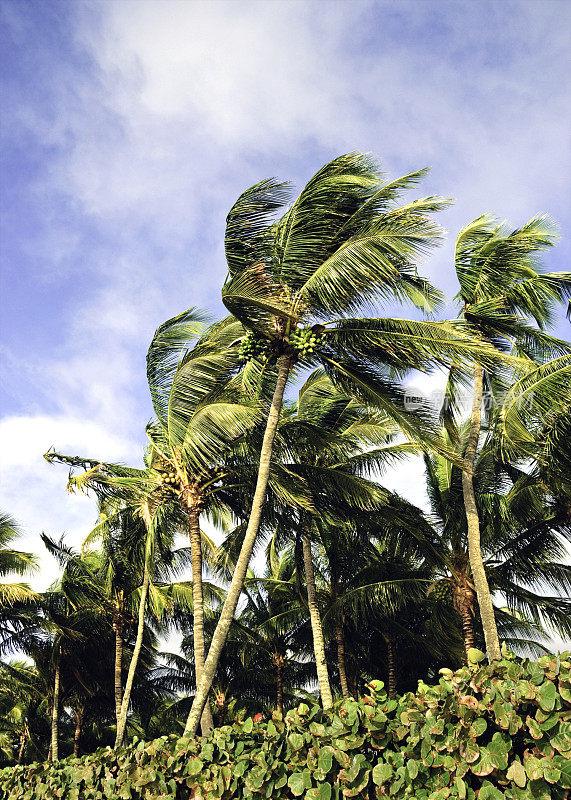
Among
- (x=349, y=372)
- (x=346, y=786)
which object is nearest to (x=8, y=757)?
(x=349, y=372)

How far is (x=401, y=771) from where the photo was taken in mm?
3699

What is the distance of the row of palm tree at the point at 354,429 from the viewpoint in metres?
8.91

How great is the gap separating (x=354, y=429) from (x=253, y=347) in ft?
15.6

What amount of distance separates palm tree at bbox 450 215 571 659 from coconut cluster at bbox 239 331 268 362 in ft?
12.0

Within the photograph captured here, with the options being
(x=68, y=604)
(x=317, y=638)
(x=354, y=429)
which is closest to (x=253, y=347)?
(x=354, y=429)

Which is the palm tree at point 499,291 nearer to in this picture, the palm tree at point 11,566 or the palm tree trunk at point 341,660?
the palm tree trunk at point 341,660

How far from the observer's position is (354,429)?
45.6ft

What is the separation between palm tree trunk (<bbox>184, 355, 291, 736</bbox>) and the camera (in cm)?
841

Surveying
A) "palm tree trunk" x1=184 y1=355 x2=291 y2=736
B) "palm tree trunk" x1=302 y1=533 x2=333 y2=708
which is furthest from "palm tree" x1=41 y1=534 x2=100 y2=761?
"palm tree trunk" x1=184 y1=355 x2=291 y2=736

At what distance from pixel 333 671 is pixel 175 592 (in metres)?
6.74

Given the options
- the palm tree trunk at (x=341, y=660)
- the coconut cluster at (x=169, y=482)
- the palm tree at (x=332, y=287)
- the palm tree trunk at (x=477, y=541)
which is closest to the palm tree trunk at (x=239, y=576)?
the palm tree at (x=332, y=287)

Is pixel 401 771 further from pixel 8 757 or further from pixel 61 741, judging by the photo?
pixel 8 757

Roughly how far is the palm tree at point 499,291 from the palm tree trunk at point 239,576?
3788mm

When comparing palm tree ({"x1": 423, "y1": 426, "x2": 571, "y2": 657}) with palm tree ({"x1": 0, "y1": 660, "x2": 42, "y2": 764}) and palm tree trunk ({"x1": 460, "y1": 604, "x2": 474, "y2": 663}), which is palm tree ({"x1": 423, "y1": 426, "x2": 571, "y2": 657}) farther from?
palm tree ({"x1": 0, "y1": 660, "x2": 42, "y2": 764})
